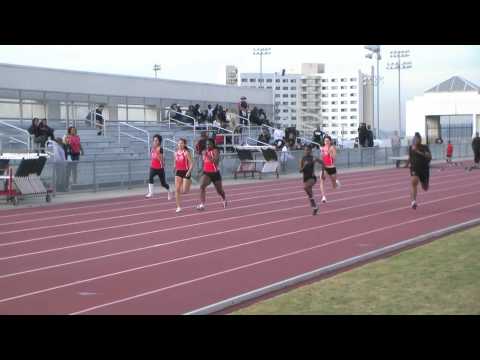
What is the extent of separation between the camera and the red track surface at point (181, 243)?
374 inches

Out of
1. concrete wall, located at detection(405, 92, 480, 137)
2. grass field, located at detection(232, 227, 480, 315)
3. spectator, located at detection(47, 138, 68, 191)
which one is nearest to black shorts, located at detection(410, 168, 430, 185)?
grass field, located at detection(232, 227, 480, 315)

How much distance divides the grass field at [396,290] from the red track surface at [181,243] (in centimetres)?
91

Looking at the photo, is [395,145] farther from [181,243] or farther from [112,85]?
[181,243]

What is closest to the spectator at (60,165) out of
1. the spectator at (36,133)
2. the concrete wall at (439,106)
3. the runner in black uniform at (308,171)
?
the spectator at (36,133)

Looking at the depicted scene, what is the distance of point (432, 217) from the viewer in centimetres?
1788

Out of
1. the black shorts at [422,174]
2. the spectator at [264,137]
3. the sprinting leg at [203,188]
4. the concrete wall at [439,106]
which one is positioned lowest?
the sprinting leg at [203,188]

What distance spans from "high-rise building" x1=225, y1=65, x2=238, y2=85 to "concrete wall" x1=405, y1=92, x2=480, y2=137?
48269 mm

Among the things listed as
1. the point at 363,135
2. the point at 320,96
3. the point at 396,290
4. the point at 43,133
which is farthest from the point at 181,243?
the point at 320,96

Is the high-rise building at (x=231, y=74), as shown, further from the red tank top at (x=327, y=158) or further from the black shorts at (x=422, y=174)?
the black shorts at (x=422, y=174)

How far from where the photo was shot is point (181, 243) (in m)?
14.0

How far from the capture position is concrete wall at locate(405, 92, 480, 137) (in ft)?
218
